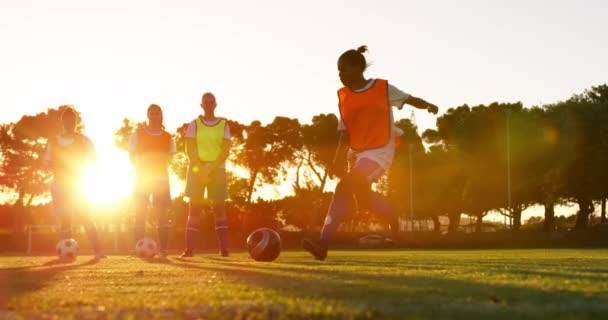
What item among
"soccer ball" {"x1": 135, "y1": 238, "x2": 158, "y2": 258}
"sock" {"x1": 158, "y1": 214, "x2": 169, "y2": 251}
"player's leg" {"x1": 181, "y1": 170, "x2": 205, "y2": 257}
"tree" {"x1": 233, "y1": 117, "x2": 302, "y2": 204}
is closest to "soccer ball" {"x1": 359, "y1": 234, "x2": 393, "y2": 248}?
"tree" {"x1": 233, "y1": 117, "x2": 302, "y2": 204}

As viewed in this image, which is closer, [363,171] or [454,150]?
[363,171]

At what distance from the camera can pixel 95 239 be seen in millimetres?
12562

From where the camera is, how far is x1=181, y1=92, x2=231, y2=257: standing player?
11742 mm

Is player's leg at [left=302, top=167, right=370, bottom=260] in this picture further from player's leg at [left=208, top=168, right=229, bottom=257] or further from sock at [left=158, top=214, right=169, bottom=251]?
sock at [left=158, top=214, right=169, bottom=251]

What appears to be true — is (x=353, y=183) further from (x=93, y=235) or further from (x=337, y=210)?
(x=93, y=235)

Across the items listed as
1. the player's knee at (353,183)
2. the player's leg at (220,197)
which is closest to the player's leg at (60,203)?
the player's leg at (220,197)

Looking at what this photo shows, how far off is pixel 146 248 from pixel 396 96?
5.42m

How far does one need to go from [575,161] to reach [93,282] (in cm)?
5302

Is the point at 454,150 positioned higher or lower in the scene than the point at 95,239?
higher

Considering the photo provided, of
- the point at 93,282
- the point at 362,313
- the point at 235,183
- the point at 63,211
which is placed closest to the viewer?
the point at 362,313

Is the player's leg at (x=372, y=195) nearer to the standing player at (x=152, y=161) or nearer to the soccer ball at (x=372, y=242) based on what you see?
the standing player at (x=152, y=161)

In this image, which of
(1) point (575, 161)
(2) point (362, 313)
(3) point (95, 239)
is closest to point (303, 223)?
(1) point (575, 161)

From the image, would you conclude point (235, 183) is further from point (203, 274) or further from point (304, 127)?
point (203, 274)

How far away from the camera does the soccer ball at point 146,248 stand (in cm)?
1218
